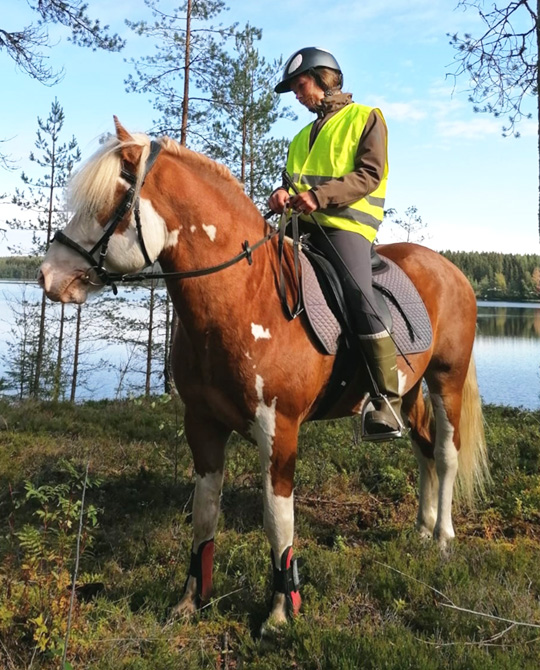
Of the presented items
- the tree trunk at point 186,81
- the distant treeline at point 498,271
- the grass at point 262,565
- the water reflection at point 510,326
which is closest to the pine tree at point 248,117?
the tree trunk at point 186,81

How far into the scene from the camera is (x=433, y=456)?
458 centimetres

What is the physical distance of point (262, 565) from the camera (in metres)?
3.70

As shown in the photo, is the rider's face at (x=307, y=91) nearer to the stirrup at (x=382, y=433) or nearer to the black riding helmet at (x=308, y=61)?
the black riding helmet at (x=308, y=61)

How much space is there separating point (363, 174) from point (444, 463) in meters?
2.52

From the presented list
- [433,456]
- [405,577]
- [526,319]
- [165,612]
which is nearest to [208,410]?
[165,612]

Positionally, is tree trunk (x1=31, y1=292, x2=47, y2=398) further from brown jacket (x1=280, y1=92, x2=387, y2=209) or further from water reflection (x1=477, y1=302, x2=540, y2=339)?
water reflection (x1=477, y1=302, x2=540, y2=339)

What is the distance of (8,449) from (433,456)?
14.9 feet

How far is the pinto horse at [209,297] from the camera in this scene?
8.52 feet

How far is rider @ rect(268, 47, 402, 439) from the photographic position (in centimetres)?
314

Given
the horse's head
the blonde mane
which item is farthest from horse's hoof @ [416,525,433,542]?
the blonde mane

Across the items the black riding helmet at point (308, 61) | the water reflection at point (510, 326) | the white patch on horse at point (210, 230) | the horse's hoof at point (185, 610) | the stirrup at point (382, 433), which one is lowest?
the horse's hoof at point (185, 610)

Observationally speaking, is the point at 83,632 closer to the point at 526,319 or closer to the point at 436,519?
the point at 436,519

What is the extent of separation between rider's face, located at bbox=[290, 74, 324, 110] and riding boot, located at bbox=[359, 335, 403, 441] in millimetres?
1528

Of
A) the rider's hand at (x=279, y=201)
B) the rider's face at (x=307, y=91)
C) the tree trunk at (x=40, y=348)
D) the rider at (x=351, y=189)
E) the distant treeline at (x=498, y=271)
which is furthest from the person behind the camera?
the distant treeline at (x=498, y=271)
